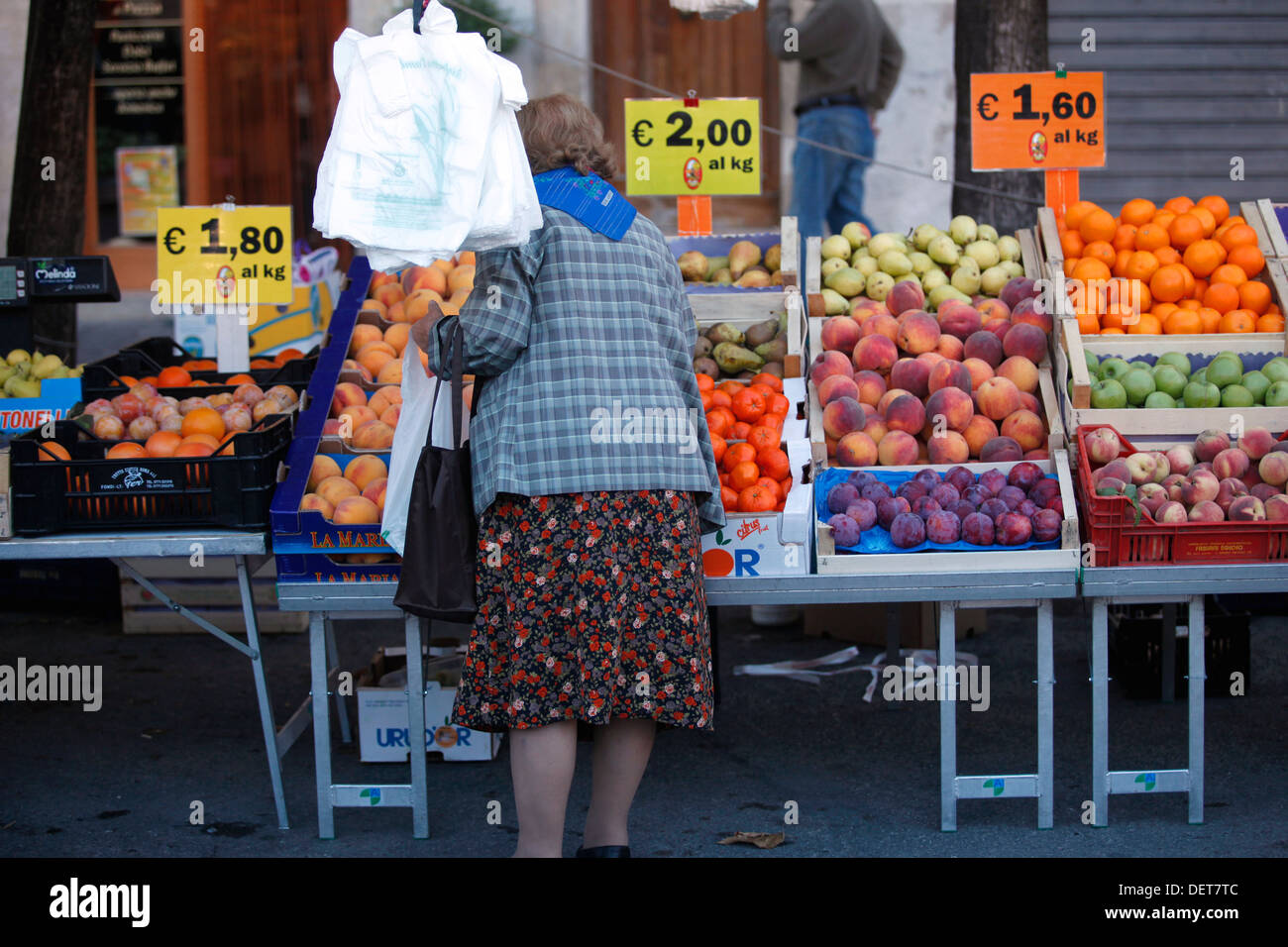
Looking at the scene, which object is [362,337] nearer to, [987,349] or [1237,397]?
[987,349]

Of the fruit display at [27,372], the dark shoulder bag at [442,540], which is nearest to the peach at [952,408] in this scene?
the dark shoulder bag at [442,540]

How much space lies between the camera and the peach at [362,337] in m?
4.44

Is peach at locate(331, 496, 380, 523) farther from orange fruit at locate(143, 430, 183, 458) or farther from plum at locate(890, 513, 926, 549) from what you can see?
plum at locate(890, 513, 926, 549)

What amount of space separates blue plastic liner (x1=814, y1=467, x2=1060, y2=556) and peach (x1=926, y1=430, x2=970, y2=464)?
10 cm

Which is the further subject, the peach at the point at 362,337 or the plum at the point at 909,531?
the peach at the point at 362,337

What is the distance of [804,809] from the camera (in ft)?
13.3

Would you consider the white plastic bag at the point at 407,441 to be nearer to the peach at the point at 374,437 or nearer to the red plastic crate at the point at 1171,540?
the peach at the point at 374,437

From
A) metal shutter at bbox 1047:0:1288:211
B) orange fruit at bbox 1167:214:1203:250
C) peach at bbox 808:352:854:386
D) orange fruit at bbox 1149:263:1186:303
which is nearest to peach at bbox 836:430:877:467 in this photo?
peach at bbox 808:352:854:386

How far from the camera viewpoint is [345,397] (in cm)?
416

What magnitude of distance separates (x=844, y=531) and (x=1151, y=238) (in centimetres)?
185

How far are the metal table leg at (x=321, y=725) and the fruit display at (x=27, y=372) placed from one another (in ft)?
5.12

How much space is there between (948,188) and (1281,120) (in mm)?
2247
